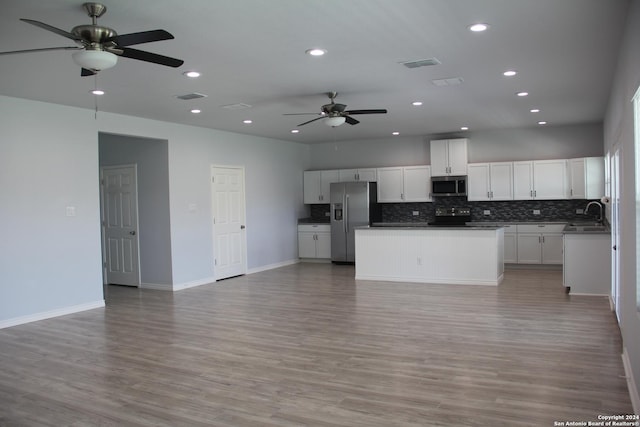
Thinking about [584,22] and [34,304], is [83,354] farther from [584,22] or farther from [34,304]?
[584,22]

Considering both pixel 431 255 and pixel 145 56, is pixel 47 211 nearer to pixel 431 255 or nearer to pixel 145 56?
pixel 145 56

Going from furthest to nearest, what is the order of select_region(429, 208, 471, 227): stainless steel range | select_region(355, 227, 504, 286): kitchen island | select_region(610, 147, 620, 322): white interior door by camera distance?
Answer: select_region(429, 208, 471, 227): stainless steel range
select_region(355, 227, 504, 286): kitchen island
select_region(610, 147, 620, 322): white interior door

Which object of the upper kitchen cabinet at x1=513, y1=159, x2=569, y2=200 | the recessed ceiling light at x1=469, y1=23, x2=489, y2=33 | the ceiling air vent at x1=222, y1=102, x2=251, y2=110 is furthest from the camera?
the upper kitchen cabinet at x1=513, y1=159, x2=569, y2=200

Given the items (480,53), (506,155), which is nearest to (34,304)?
(480,53)

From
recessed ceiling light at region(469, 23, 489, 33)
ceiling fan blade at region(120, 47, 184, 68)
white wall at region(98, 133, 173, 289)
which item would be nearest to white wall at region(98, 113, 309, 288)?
white wall at region(98, 133, 173, 289)

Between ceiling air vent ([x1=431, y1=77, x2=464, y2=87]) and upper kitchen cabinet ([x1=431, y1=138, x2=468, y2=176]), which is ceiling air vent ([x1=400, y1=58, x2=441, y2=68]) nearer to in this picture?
ceiling air vent ([x1=431, y1=77, x2=464, y2=87])

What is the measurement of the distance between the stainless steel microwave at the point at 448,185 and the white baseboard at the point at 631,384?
6.26 m

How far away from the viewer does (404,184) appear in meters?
10.7

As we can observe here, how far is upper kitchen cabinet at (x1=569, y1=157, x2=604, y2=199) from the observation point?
901 centimetres

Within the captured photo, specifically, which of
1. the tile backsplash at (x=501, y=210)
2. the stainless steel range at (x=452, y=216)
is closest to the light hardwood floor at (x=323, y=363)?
the tile backsplash at (x=501, y=210)

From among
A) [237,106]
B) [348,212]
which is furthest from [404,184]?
[237,106]

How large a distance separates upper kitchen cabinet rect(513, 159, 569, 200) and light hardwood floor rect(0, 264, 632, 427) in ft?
10.2

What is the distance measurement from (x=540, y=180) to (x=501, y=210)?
38.1 inches

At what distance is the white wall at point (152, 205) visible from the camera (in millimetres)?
8031
